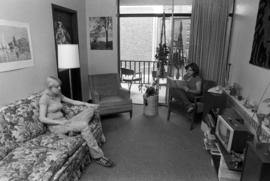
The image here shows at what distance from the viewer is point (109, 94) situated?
407 centimetres

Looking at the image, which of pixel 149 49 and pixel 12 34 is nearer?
pixel 12 34

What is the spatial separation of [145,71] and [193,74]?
9.77ft

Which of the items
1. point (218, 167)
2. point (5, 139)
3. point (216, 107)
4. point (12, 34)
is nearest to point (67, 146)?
point (5, 139)

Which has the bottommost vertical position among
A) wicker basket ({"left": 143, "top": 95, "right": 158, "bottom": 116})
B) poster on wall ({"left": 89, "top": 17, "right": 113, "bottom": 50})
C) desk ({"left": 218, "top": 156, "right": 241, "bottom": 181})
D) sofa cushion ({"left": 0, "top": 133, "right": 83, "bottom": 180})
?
desk ({"left": 218, "top": 156, "right": 241, "bottom": 181})

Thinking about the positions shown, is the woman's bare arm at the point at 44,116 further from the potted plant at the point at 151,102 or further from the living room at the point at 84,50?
the potted plant at the point at 151,102

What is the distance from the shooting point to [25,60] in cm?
251

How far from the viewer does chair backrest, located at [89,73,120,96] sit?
13.0 feet

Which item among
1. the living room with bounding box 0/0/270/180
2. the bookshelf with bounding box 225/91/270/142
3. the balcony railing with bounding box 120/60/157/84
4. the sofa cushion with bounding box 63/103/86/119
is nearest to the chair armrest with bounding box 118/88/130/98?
the living room with bounding box 0/0/270/180

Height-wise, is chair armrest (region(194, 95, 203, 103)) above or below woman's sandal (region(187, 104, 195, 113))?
above

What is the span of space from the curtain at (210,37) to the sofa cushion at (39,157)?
9.87 feet

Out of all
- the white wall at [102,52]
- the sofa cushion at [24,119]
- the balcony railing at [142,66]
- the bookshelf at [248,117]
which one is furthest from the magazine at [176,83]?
the sofa cushion at [24,119]

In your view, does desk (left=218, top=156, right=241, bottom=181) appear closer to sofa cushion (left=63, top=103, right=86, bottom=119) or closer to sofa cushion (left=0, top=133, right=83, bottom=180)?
sofa cushion (left=0, top=133, right=83, bottom=180)

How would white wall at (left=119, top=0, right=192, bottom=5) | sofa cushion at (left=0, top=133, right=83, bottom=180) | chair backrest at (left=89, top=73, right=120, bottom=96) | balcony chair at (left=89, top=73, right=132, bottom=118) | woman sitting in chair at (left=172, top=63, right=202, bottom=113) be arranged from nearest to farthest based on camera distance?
1. sofa cushion at (left=0, top=133, right=83, bottom=180)
2. woman sitting in chair at (left=172, top=63, right=202, bottom=113)
3. balcony chair at (left=89, top=73, right=132, bottom=118)
4. chair backrest at (left=89, top=73, right=120, bottom=96)
5. white wall at (left=119, top=0, right=192, bottom=5)

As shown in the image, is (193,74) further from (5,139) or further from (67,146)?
(5,139)
